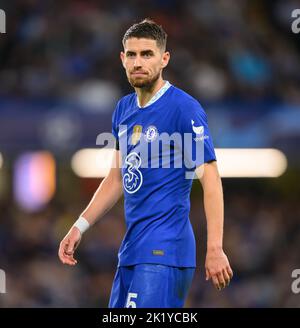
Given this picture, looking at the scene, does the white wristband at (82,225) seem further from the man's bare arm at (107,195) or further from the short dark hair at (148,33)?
the short dark hair at (148,33)

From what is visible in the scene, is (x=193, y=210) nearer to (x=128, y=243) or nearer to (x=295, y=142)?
(x=295, y=142)

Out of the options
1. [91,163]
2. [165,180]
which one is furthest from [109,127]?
[165,180]

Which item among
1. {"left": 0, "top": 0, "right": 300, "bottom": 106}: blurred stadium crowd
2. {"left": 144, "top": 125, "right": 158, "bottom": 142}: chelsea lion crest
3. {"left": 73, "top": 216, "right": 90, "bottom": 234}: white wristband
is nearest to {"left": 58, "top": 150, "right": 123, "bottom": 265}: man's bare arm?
{"left": 73, "top": 216, "right": 90, "bottom": 234}: white wristband

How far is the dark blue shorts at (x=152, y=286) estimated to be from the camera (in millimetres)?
5336

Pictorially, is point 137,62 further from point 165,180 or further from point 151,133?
point 165,180

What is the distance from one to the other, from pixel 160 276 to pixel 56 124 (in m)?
7.77

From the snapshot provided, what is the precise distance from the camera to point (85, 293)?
40.1 feet

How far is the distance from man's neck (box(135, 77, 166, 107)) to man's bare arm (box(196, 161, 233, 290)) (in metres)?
0.59

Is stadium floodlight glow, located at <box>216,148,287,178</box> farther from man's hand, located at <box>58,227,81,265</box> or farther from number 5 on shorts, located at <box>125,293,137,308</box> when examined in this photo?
number 5 on shorts, located at <box>125,293,137,308</box>

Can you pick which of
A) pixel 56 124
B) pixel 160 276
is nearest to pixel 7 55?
pixel 56 124

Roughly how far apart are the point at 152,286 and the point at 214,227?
1.64 ft

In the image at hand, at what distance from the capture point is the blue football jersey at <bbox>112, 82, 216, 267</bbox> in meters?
5.42

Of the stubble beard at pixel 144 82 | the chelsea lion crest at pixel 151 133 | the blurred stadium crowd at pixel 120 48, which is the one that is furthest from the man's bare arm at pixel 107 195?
the blurred stadium crowd at pixel 120 48

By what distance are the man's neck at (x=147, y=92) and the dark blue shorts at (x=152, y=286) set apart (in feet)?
→ 3.36
